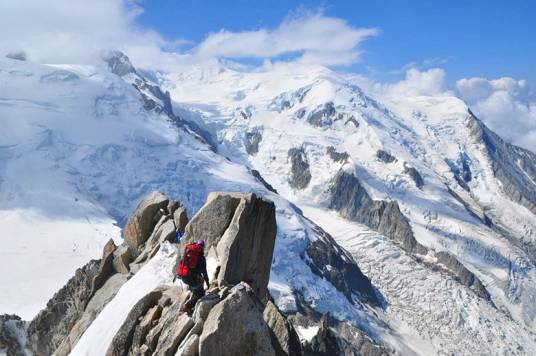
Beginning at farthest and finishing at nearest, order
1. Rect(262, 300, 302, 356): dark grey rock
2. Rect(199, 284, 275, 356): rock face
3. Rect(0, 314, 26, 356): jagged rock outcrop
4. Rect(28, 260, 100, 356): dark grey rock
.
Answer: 1. Rect(0, 314, 26, 356): jagged rock outcrop
2. Rect(28, 260, 100, 356): dark grey rock
3. Rect(262, 300, 302, 356): dark grey rock
4. Rect(199, 284, 275, 356): rock face

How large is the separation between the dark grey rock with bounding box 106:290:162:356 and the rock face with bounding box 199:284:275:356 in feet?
14.9

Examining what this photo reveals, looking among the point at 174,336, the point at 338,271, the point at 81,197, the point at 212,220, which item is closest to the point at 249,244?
the point at 212,220

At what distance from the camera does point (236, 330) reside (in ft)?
61.3

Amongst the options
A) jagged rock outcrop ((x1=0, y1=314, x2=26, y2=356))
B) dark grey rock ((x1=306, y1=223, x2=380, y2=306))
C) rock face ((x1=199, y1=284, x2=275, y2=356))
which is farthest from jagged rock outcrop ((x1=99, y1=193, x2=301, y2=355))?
dark grey rock ((x1=306, y1=223, x2=380, y2=306))

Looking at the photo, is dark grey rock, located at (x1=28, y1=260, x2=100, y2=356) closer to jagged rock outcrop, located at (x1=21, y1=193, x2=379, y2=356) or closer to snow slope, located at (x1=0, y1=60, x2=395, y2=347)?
jagged rock outcrop, located at (x1=21, y1=193, x2=379, y2=356)

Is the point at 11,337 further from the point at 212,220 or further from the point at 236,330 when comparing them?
the point at 236,330

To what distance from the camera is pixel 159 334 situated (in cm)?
2044

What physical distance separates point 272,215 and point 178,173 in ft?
556

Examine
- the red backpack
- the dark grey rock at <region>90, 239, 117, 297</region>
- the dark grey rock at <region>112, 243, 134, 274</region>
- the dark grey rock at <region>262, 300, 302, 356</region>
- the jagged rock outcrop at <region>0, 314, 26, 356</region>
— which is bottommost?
the jagged rock outcrop at <region>0, 314, 26, 356</region>

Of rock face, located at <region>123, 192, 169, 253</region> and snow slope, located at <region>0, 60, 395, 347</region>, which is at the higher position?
rock face, located at <region>123, 192, 169, 253</region>

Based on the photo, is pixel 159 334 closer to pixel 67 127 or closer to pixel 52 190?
pixel 52 190

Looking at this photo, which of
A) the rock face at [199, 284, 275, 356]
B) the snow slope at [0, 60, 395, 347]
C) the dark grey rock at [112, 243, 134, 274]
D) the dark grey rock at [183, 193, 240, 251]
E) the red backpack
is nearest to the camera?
the rock face at [199, 284, 275, 356]

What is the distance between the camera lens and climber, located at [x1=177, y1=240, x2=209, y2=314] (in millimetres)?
20131

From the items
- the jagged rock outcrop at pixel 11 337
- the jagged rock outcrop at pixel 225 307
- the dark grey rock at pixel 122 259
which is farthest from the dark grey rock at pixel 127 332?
the jagged rock outcrop at pixel 11 337
